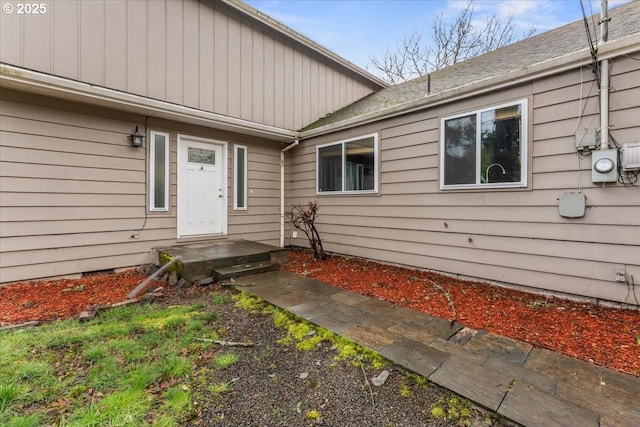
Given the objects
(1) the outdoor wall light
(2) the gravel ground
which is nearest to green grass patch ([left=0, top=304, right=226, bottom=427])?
(2) the gravel ground

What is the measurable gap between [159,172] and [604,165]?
6.11 metres

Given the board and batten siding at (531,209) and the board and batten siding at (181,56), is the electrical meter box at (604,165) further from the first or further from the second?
the board and batten siding at (181,56)

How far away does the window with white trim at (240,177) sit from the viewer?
20.0 ft

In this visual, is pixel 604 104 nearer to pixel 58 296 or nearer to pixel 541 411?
pixel 541 411

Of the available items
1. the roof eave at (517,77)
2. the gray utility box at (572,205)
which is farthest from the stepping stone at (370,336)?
the roof eave at (517,77)

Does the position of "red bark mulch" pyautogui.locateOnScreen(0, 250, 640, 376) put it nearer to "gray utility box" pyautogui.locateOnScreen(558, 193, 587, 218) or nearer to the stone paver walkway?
the stone paver walkway

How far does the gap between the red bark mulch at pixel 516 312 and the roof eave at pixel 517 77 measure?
102 inches

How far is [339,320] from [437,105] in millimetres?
3465

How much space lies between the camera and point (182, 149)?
5.40 metres

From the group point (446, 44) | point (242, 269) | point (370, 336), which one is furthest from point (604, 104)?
point (446, 44)

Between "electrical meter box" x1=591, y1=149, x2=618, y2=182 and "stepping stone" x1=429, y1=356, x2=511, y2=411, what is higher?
"electrical meter box" x1=591, y1=149, x2=618, y2=182

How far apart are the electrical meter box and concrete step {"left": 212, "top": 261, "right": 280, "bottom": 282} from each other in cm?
419

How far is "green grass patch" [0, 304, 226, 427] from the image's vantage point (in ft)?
5.23

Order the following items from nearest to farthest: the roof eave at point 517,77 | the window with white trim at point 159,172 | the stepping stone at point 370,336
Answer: the stepping stone at point 370,336 → the roof eave at point 517,77 → the window with white trim at point 159,172
